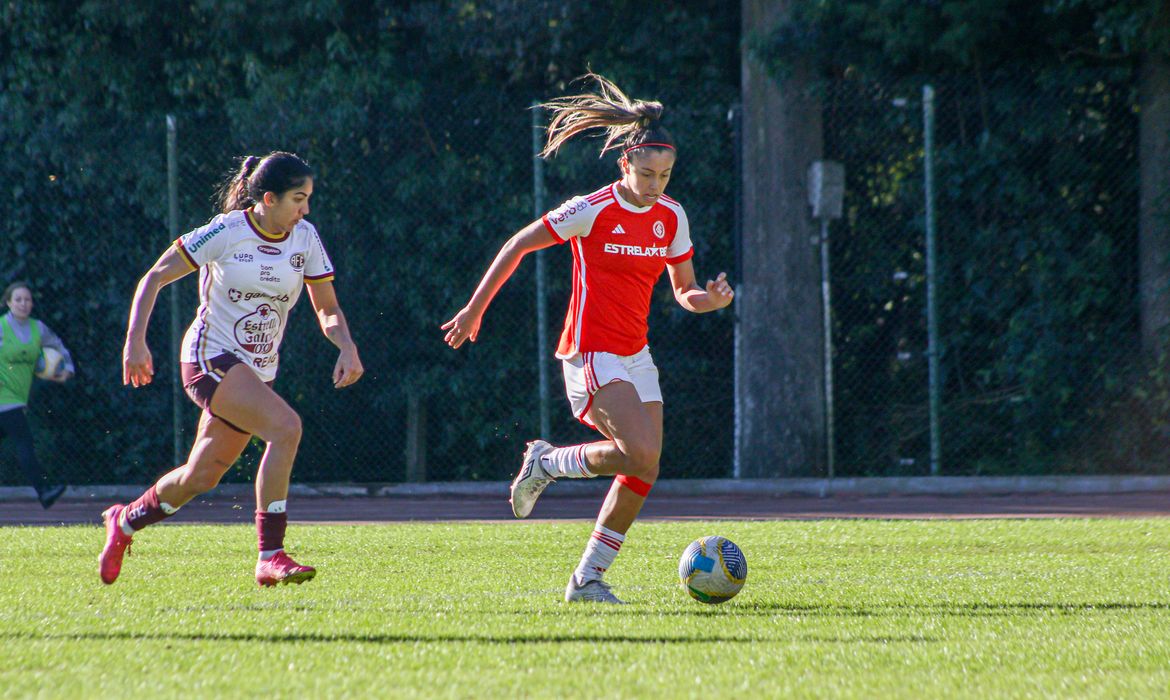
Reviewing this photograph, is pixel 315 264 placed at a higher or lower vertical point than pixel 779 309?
higher

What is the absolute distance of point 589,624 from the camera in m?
4.81

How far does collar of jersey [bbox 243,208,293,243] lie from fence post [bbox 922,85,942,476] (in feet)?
23.2

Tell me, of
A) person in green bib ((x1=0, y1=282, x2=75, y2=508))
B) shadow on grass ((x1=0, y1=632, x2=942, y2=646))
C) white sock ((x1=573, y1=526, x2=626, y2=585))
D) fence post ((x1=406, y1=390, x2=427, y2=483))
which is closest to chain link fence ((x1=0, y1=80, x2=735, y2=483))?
fence post ((x1=406, y1=390, x2=427, y2=483))

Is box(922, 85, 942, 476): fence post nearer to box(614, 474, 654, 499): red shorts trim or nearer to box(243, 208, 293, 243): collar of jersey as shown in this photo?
box(614, 474, 654, 499): red shorts trim

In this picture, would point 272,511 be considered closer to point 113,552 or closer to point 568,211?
point 113,552

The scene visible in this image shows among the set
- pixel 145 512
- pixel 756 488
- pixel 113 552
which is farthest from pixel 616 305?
pixel 756 488

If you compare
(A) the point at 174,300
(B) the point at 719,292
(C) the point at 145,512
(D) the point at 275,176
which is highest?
(D) the point at 275,176

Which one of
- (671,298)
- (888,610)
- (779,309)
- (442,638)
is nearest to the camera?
(442,638)

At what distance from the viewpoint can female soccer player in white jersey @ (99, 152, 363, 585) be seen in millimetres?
6039

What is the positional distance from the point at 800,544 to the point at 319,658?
435 cm

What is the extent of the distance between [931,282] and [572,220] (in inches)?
270

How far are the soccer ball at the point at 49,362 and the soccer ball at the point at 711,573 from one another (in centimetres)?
789

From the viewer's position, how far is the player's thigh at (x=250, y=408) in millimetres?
6020

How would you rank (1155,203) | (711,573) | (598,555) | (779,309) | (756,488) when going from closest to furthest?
1. (711,573)
2. (598,555)
3. (1155,203)
4. (756,488)
5. (779,309)
